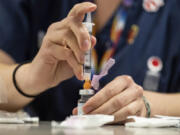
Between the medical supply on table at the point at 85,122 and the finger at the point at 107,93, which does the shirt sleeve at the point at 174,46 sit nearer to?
the finger at the point at 107,93

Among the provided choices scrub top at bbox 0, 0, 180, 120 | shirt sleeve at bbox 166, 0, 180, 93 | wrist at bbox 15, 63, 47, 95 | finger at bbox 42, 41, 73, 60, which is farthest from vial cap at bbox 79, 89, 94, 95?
shirt sleeve at bbox 166, 0, 180, 93

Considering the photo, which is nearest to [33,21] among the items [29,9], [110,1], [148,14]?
[29,9]

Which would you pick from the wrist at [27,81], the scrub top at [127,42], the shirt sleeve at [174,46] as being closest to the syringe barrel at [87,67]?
the wrist at [27,81]

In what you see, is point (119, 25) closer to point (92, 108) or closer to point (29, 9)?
point (29, 9)

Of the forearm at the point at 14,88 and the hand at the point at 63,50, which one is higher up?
the hand at the point at 63,50

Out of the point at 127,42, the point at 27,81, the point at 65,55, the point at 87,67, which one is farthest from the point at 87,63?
the point at 127,42

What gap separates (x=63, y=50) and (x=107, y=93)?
0.45 ft

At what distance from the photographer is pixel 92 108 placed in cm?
74

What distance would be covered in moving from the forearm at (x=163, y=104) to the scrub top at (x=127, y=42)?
5.9 inches

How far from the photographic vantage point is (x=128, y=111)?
0.77m

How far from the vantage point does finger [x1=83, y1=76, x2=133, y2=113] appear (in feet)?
2.41

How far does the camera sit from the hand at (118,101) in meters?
0.75

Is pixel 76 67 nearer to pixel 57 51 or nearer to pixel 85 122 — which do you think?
pixel 57 51

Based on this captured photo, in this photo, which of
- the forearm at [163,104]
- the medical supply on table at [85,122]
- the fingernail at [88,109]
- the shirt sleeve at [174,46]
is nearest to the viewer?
the medical supply on table at [85,122]
